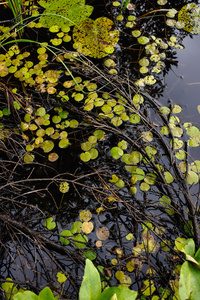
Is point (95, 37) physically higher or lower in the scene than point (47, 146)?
higher

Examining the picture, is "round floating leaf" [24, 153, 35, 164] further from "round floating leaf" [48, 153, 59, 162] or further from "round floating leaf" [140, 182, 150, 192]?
"round floating leaf" [140, 182, 150, 192]

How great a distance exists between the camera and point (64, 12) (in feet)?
6.70

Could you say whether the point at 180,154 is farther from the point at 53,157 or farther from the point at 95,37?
the point at 95,37

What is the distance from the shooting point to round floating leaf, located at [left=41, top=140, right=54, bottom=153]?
1.59 m

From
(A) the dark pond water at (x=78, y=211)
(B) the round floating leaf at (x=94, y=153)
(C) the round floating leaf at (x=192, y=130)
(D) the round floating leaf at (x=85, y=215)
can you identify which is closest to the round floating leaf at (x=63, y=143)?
(A) the dark pond water at (x=78, y=211)

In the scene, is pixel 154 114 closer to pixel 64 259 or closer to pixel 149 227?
pixel 149 227

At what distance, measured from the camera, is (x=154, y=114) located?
1.71 m

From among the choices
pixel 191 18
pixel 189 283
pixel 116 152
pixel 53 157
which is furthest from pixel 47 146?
pixel 191 18

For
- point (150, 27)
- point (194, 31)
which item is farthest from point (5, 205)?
point (194, 31)

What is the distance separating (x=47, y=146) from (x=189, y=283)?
3.48ft

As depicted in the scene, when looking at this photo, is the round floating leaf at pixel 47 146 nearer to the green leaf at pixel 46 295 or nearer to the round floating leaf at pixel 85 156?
the round floating leaf at pixel 85 156

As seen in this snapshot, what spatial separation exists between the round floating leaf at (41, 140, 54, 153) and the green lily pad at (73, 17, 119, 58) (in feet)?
2.56

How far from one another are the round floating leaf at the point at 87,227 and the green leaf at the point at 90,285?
414 millimetres

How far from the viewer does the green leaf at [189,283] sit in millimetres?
972
